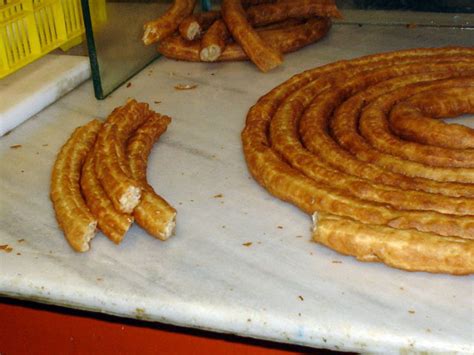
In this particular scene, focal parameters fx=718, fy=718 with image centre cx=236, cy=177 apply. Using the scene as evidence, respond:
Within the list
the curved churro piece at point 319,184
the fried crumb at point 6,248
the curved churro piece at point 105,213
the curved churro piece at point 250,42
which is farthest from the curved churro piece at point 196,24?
the fried crumb at point 6,248

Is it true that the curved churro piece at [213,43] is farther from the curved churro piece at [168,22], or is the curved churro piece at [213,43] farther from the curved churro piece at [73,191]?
the curved churro piece at [73,191]

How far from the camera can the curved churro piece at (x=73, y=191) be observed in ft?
4.45

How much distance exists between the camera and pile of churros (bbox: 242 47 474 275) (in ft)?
4.14

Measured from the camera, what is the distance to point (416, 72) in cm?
198

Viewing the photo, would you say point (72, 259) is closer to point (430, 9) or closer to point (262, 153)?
point (262, 153)

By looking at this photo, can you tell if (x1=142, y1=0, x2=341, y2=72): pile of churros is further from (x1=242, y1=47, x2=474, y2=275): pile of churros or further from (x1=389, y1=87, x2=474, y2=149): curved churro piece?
(x1=389, y1=87, x2=474, y2=149): curved churro piece

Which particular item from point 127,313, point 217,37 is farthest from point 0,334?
point 217,37

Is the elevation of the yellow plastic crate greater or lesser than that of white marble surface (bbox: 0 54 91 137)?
greater

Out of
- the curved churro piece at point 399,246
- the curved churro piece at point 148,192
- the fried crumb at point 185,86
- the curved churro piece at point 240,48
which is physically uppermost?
the curved churro piece at point 399,246

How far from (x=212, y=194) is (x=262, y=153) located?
143 mm

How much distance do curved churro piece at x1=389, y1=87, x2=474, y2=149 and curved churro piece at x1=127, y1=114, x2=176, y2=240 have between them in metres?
0.58

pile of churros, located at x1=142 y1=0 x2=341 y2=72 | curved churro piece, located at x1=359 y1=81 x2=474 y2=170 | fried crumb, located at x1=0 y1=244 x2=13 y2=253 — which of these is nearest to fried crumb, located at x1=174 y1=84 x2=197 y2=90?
pile of churros, located at x1=142 y1=0 x2=341 y2=72

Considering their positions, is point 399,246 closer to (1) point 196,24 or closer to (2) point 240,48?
(2) point 240,48

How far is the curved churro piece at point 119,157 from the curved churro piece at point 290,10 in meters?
0.77
